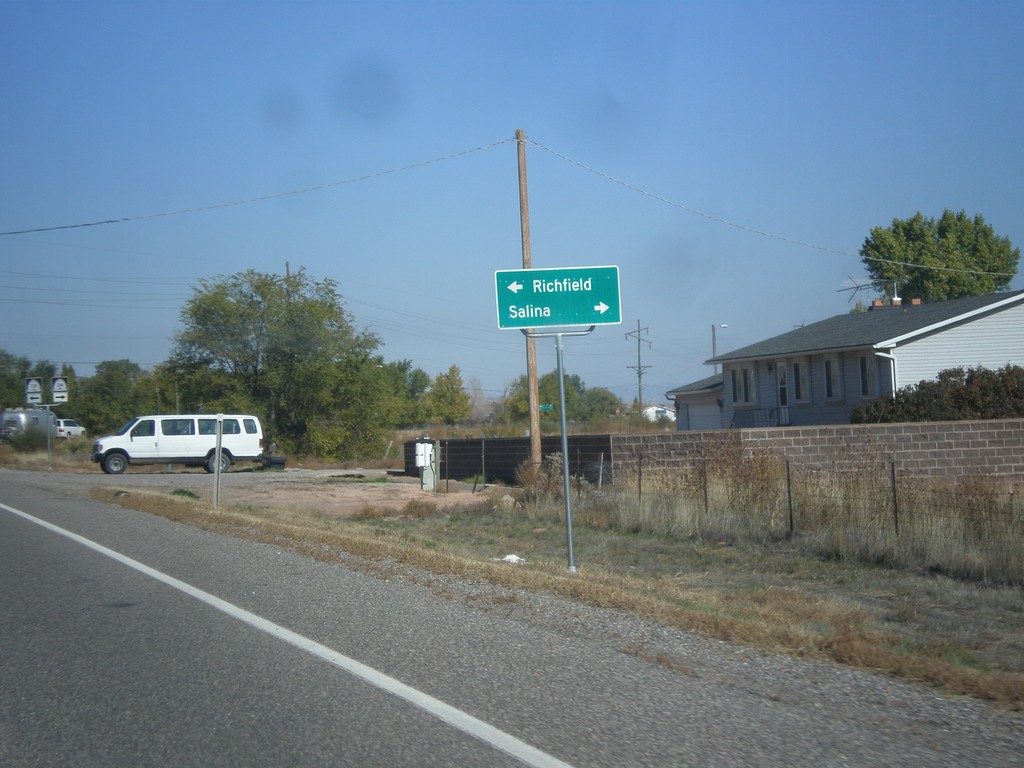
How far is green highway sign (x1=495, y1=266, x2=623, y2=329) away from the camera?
11617 mm

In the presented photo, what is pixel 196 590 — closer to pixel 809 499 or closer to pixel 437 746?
pixel 437 746

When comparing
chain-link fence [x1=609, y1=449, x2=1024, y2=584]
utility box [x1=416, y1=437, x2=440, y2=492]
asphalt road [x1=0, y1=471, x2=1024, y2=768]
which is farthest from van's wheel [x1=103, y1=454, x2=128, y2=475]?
asphalt road [x1=0, y1=471, x2=1024, y2=768]

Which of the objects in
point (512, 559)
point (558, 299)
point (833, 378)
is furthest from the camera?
point (833, 378)

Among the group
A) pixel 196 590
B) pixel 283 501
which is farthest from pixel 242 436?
pixel 196 590

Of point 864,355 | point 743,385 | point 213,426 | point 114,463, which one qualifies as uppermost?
point 864,355

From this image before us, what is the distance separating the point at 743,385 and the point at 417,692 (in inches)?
1435

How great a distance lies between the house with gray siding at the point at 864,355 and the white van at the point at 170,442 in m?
19.7

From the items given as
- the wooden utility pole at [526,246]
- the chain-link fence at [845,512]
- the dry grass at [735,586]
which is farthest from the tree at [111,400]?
the chain-link fence at [845,512]

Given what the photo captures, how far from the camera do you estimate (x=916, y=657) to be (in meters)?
6.84

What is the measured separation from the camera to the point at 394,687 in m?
6.07

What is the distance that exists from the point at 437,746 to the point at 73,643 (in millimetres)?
3849

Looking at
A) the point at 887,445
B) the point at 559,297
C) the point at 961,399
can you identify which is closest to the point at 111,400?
the point at 961,399

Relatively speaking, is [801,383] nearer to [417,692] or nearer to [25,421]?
[417,692]

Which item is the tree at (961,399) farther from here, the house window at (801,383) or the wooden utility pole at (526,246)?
the wooden utility pole at (526,246)
